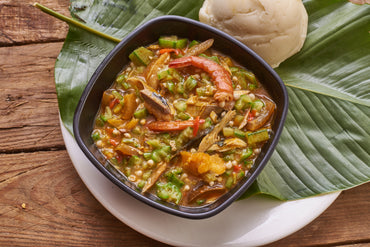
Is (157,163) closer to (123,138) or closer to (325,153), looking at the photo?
(123,138)

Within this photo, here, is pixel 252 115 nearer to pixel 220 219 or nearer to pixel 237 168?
pixel 237 168

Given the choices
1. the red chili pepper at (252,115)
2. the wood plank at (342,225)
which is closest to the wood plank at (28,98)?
the red chili pepper at (252,115)

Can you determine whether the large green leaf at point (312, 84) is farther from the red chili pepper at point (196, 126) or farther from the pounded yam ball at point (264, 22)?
the red chili pepper at point (196, 126)

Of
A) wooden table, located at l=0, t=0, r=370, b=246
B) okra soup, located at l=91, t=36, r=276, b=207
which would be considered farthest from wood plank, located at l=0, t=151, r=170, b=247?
okra soup, located at l=91, t=36, r=276, b=207

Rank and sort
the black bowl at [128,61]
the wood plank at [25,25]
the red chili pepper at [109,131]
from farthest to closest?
the wood plank at [25,25], the red chili pepper at [109,131], the black bowl at [128,61]

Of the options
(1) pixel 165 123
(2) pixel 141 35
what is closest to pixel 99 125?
(1) pixel 165 123

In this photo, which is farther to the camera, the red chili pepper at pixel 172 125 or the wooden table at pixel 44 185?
the wooden table at pixel 44 185

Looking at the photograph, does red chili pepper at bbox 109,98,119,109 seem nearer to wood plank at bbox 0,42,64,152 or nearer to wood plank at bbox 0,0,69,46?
wood plank at bbox 0,42,64,152

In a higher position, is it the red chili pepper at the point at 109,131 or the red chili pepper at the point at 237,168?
the red chili pepper at the point at 237,168

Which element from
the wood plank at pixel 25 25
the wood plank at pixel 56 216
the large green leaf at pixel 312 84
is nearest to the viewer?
the large green leaf at pixel 312 84
